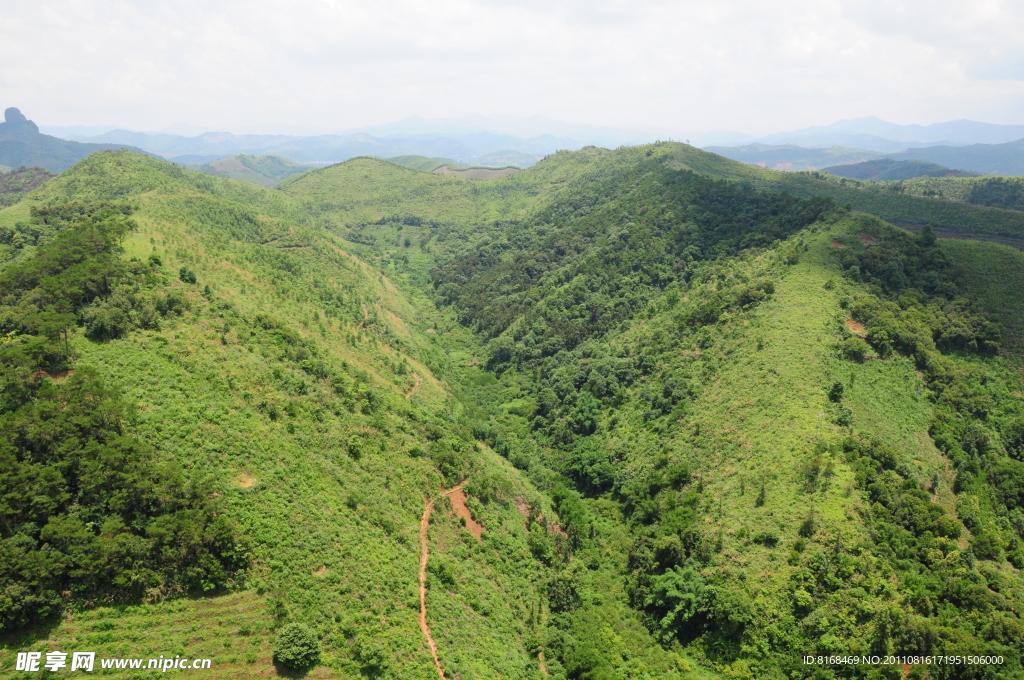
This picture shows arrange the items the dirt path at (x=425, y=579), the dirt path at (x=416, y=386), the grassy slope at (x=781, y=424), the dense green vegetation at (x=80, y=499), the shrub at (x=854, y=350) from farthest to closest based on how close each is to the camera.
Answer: the dirt path at (x=416, y=386)
the shrub at (x=854, y=350)
the grassy slope at (x=781, y=424)
the dirt path at (x=425, y=579)
the dense green vegetation at (x=80, y=499)

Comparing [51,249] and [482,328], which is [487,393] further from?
[51,249]

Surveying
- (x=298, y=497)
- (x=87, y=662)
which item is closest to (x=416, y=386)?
(x=298, y=497)

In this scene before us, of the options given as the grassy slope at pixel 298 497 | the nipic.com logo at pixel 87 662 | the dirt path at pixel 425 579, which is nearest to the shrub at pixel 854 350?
the grassy slope at pixel 298 497

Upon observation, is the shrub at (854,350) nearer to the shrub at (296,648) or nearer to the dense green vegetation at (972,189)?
the shrub at (296,648)

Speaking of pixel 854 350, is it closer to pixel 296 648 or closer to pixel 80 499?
pixel 296 648

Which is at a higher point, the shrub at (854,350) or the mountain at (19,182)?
the mountain at (19,182)

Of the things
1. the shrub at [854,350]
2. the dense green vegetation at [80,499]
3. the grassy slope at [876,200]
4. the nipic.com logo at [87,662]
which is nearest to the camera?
the nipic.com logo at [87,662]
